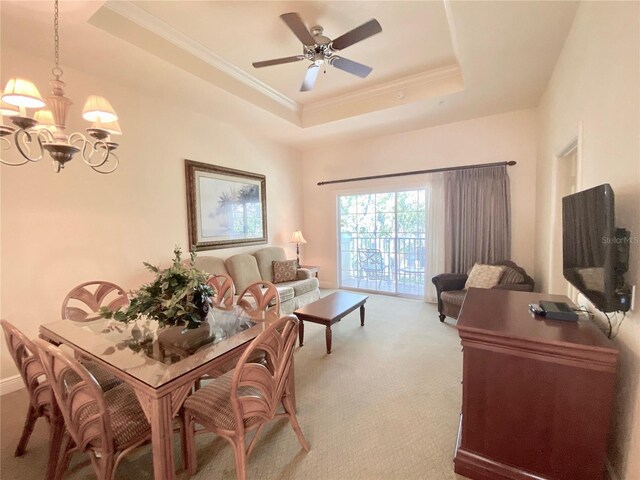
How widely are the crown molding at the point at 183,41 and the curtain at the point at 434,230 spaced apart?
2.69 metres

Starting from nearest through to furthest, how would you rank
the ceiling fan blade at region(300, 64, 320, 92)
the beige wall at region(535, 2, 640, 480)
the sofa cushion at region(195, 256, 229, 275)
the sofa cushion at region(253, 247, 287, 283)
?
the beige wall at region(535, 2, 640, 480)
the ceiling fan blade at region(300, 64, 320, 92)
the sofa cushion at region(195, 256, 229, 275)
the sofa cushion at region(253, 247, 287, 283)

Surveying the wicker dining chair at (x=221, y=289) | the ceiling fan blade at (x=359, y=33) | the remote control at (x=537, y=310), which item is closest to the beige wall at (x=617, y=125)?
the remote control at (x=537, y=310)

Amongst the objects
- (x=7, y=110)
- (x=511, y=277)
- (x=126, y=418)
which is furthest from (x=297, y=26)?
(x=511, y=277)

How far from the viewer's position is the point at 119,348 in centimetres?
152

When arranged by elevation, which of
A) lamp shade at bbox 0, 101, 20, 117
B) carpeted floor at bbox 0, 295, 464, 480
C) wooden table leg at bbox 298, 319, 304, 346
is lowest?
carpeted floor at bbox 0, 295, 464, 480

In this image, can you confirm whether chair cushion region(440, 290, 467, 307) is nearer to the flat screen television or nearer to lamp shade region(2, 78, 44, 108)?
the flat screen television

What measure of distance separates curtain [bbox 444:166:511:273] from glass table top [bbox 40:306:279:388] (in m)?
3.32

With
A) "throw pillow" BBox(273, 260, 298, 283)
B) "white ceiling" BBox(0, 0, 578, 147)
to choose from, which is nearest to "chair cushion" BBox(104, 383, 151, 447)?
"white ceiling" BBox(0, 0, 578, 147)

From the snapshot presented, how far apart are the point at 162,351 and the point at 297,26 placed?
2.37 meters

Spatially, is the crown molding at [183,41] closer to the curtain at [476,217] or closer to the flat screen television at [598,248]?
the curtain at [476,217]

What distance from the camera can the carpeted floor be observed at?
1567 mm

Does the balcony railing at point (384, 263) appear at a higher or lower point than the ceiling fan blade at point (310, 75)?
lower

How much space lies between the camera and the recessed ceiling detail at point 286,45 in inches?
91.7

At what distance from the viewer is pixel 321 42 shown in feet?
7.71
